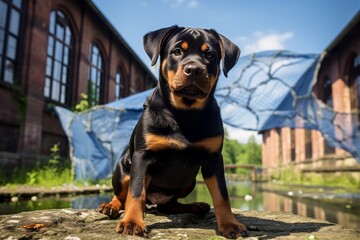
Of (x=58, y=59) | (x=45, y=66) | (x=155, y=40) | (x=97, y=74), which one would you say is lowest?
(x=155, y=40)

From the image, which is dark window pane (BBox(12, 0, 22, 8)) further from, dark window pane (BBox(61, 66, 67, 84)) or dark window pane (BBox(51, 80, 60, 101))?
dark window pane (BBox(61, 66, 67, 84))

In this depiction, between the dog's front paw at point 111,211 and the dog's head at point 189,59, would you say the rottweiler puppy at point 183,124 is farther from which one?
the dog's front paw at point 111,211

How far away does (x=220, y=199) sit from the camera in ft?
7.70

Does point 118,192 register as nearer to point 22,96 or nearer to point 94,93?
point 22,96

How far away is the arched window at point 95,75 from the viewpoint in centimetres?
1556

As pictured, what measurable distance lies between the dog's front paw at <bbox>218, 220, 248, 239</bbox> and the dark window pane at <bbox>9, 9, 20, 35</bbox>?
1028cm

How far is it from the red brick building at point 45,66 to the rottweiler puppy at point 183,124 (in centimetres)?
870

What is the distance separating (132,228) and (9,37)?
10044 millimetres

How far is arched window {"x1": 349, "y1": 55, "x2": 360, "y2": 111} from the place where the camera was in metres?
14.2

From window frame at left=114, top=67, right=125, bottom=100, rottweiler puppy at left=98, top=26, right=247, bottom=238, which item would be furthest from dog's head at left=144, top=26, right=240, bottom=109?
window frame at left=114, top=67, right=125, bottom=100

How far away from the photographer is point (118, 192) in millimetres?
2818

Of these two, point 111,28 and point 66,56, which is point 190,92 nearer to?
point 66,56

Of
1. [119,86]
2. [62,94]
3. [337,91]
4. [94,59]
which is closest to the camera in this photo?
[62,94]

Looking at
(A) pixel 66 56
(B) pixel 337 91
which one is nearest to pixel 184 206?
(A) pixel 66 56
